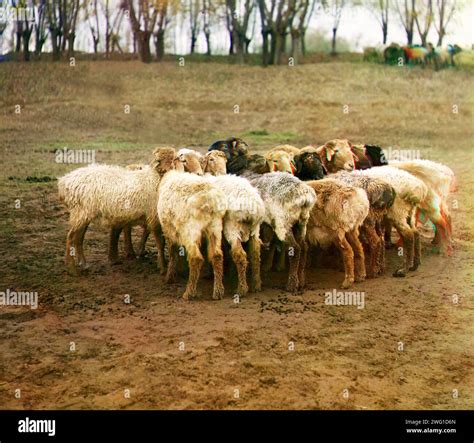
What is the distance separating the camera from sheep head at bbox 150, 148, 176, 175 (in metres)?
9.08

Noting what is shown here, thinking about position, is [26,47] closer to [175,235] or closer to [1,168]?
[1,168]

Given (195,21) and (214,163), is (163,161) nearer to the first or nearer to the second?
(214,163)

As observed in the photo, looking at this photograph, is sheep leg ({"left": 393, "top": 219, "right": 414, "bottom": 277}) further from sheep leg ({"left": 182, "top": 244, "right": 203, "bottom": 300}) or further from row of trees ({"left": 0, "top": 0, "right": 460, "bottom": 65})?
row of trees ({"left": 0, "top": 0, "right": 460, "bottom": 65})

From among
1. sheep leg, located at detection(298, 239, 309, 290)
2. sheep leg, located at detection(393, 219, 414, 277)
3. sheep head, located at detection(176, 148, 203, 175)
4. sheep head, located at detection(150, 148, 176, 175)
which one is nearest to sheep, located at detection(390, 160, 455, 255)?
sheep leg, located at detection(393, 219, 414, 277)

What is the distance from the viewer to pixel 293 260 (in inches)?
335

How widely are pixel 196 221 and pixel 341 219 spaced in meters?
1.81

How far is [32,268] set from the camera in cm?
934

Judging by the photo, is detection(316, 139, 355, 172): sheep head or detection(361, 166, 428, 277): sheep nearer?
detection(361, 166, 428, 277): sheep

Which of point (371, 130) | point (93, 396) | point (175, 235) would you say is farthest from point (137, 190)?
point (371, 130)

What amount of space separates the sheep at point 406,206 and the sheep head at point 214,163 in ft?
6.17

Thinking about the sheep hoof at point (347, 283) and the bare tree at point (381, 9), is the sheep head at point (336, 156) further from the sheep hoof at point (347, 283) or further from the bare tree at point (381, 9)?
the bare tree at point (381, 9)

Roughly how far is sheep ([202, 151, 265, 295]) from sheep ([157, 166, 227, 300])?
12cm

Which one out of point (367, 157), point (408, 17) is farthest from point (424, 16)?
point (367, 157)

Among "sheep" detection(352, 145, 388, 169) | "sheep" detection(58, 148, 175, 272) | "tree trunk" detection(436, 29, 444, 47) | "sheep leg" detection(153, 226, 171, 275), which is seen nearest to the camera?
"sheep" detection(58, 148, 175, 272)
